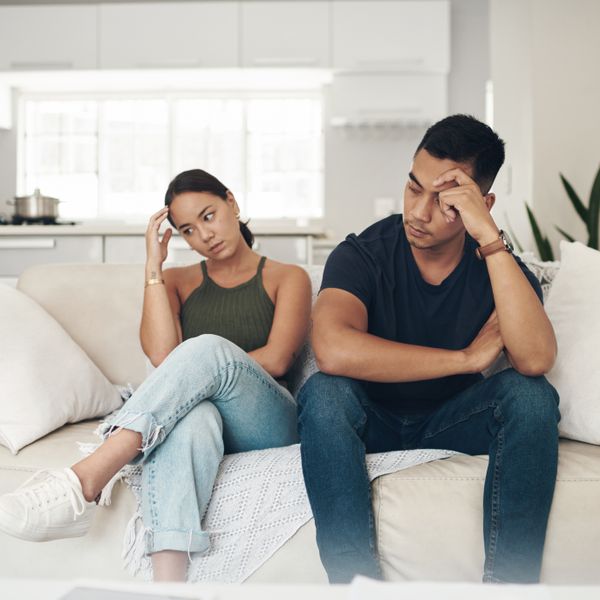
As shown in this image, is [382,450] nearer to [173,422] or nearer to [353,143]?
[173,422]

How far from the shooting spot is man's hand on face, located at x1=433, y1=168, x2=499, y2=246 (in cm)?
164

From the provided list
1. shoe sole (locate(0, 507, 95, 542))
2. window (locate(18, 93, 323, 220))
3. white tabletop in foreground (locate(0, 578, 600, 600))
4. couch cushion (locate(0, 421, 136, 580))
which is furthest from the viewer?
window (locate(18, 93, 323, 220))

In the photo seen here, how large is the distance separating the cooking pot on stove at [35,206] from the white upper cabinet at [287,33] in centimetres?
181

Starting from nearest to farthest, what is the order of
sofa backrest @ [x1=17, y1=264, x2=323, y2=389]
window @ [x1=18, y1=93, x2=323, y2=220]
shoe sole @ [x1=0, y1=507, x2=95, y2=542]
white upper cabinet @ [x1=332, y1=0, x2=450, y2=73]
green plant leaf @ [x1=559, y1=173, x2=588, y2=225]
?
1. shoe sole @ [x1=0, y1=507, x2=95, y2=542]
2. sofa backrest @ [x1=17, y1=264, x2=323, y2=389]
3. green plant leaf @ [x1=559, y1=173, x2=588, y2=225]
4. white upper cabinet @ [x1=332, y1=0, x2=450, y2=73]
5. window @ [x1=18, y1=93, x2=323, y2=220]

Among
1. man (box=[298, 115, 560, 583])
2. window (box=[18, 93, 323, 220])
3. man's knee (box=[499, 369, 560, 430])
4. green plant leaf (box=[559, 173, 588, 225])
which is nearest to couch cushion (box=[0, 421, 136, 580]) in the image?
man (box=[298, 115, 560, 583])

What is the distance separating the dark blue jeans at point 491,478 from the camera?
142 cm

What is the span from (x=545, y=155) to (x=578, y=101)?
320mm

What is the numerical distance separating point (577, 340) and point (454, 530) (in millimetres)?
590

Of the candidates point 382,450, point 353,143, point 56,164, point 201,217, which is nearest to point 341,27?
point 353,143

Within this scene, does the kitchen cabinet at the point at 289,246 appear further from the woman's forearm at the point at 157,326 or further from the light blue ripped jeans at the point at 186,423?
the light blue ripped jeans at the point at 186,423

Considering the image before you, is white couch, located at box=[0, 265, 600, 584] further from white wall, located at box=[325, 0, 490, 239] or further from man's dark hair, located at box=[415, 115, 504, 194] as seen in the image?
white wall, located at box=[325, 0, 490, 239]

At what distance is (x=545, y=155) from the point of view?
3.93 m

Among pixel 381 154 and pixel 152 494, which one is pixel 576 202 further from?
pixel 152 494

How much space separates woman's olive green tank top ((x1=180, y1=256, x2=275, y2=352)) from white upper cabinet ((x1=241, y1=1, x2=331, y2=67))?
343 cm
